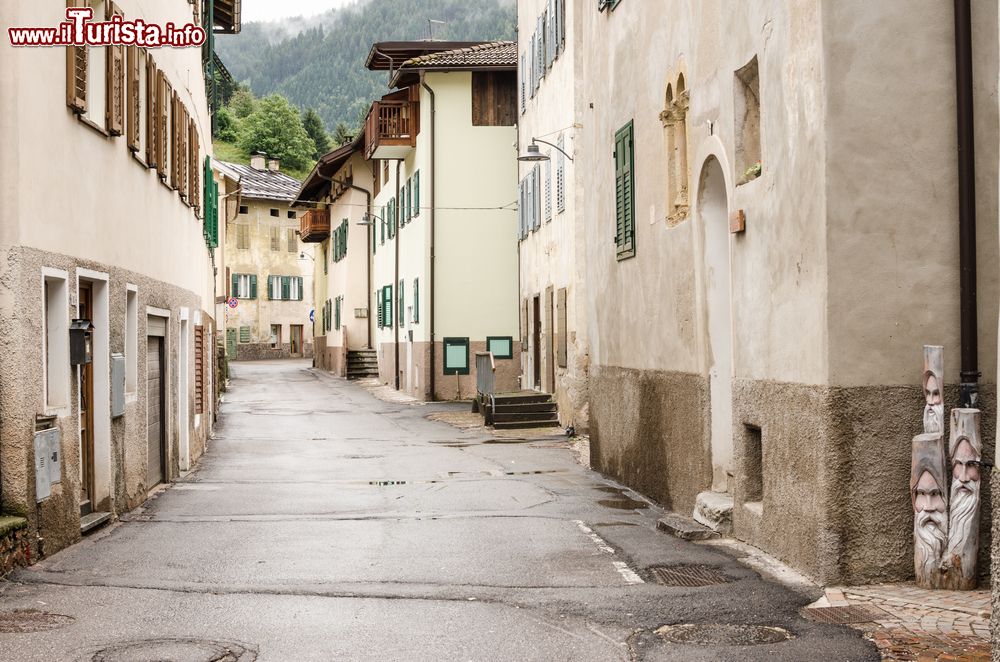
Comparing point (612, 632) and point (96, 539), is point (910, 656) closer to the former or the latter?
point (612, 632)

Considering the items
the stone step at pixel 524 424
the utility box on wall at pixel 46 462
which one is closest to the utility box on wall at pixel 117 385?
the utility box on wall at pixel 46 462

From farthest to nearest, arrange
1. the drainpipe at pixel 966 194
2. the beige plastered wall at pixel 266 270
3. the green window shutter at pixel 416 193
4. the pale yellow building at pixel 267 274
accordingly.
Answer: the beige plastered wall at pixel 266 270 < the pale yellow building at pixel 267 274 < the green window shutter at pixel 416 193 < the drainpipe at pixel 966 194

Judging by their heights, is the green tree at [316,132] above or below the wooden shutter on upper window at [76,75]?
above

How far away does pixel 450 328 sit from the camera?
1405 inches

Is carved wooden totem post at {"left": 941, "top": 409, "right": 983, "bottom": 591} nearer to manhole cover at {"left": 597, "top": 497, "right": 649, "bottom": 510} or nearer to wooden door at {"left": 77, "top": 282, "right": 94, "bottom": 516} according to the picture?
manhole cover at {"left": 597, "top": 497, "right": 649, "bottom": 510}

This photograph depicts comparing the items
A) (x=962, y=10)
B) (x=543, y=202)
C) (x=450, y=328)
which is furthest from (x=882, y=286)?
(x=450, y=328)

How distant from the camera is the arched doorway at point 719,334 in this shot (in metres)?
11.5

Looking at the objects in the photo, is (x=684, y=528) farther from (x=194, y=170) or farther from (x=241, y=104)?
(x=241, y=104)

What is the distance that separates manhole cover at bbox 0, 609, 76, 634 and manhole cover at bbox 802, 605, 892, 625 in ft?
14.1

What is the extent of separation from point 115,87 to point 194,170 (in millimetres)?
8601

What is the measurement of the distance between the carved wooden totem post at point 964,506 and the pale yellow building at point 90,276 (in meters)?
6.31

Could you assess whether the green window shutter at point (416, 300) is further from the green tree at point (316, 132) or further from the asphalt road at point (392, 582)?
the green tree at point (316, 132)

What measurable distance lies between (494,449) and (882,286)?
13280 mm

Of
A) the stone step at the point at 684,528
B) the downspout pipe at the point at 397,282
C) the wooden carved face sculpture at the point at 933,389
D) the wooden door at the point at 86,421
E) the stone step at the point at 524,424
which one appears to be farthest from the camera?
the downspout pipe at the point at 397,282
